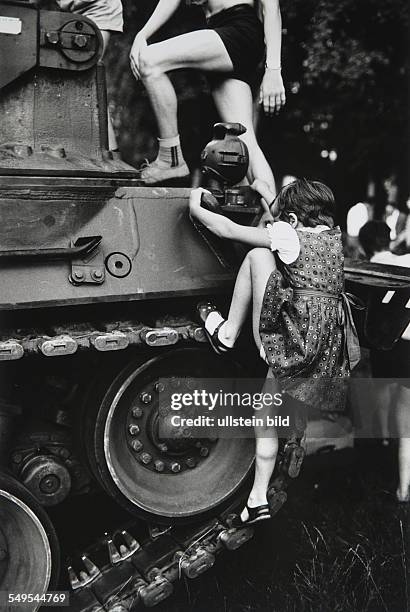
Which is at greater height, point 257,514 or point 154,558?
point 257,514

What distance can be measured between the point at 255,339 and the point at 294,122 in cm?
603

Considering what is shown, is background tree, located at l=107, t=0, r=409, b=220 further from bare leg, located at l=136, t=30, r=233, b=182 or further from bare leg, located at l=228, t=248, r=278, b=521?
bare leg, located at l=228, t=248, r=278, b=521

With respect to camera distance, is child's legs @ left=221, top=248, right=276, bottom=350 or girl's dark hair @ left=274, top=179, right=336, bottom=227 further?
girl's dark hair @ left=274, top=179, right=336, bottom=227

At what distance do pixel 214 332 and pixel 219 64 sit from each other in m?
1.60

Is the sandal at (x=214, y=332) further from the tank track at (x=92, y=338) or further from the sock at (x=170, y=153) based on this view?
the sock at (x=170, y=153)

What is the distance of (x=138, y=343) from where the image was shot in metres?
3.73

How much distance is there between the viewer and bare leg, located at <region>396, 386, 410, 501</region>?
5.14 metres

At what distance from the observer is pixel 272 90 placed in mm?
4469

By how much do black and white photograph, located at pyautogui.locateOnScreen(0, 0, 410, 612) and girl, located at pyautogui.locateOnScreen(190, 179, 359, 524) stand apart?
0.04 ft

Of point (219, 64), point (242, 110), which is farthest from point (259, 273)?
point (219, 64)

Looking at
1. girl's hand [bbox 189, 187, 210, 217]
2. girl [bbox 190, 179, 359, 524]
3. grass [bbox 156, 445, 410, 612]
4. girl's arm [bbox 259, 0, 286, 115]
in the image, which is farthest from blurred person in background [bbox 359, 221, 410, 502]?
girl's hand [bbox 189, 187, 210, 217]

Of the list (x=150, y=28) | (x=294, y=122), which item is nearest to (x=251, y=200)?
(x=150, y=28)

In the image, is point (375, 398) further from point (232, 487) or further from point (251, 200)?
point (251, 200)

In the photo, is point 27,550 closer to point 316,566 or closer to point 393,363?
point 316,566
